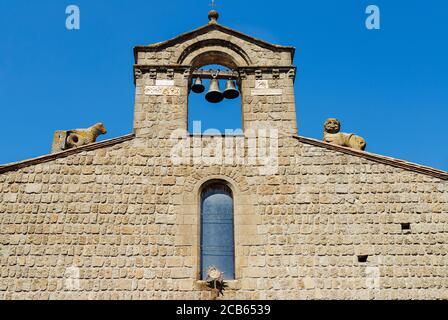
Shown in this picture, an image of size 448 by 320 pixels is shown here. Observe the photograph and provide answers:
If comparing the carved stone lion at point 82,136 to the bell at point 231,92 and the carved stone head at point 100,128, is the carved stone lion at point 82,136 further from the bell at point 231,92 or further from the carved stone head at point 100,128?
the bell at point 231,92

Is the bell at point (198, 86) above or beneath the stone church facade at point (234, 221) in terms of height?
above

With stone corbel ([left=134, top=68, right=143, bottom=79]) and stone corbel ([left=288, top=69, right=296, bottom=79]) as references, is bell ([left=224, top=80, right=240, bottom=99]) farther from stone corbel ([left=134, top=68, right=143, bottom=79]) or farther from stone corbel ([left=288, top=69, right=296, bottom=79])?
stone corbel ([left=134, top=68, right=143, bottom=79])

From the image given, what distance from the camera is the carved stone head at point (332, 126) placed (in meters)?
15.9

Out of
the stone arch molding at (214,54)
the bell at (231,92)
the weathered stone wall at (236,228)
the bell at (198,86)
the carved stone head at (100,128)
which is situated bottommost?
the weathered stone wall at (236,228)

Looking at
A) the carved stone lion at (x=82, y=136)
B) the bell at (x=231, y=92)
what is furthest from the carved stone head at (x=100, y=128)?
the bell at (x=231, y=92)

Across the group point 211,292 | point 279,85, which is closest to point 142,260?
point 211,292

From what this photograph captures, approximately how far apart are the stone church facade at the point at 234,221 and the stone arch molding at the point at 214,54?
1.43 meters

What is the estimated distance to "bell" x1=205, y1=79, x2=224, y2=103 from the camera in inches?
684

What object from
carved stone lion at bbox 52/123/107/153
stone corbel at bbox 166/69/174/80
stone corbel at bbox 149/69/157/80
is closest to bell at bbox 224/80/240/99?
stone corbel at bbox 166/69/174/80

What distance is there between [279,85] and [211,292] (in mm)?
5291

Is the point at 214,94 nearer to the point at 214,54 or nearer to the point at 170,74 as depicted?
the point at 214,54

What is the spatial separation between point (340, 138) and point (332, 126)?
401 millimetres

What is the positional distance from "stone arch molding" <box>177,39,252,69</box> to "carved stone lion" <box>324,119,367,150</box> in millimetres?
2459

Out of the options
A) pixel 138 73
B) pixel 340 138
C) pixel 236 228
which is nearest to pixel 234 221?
pixel 236 228
